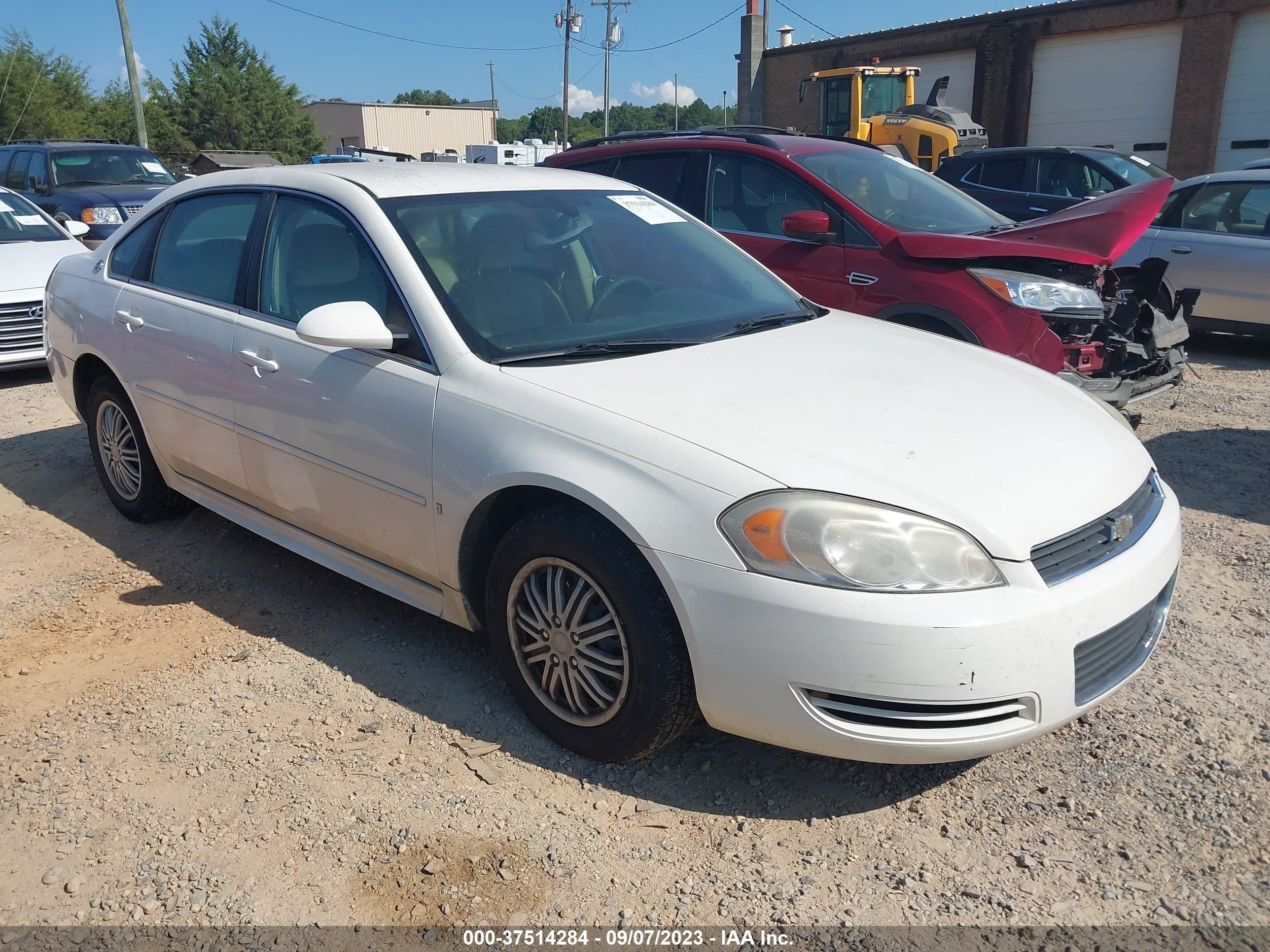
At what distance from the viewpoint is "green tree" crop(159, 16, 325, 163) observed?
54.7 metres

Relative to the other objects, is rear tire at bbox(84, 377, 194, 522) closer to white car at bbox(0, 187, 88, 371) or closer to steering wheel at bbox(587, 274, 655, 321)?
steering wheel at bbox(587, 274, 655, 321)

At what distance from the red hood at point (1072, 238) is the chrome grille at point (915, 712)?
3.51m

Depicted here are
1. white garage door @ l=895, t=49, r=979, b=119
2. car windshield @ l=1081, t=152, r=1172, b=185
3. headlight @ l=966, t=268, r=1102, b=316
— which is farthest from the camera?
white garage door @ l=895, t=49, r=979, b=119

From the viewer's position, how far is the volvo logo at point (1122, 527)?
2725 mm

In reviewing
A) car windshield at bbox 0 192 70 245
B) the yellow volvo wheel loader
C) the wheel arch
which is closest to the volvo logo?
the wheel arch

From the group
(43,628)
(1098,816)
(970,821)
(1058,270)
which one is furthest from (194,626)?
(1058,270)

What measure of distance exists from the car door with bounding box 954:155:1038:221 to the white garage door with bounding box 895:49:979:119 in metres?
16.6

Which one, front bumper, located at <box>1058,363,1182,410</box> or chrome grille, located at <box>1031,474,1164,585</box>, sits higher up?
chrome grille, located at <box>1031,474,1164,585</box>

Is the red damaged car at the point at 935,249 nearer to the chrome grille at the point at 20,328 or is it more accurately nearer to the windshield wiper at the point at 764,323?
the windshield wiper at the point at 764,323

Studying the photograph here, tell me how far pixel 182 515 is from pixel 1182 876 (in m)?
4.42

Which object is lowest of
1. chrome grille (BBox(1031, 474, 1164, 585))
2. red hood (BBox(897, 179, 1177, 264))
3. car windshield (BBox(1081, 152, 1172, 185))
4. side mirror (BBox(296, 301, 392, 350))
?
chrome grille (BBox(1031, 474, 1164, 585))

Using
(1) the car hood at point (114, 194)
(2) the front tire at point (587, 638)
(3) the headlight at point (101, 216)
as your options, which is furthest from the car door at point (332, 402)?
(3) the headlight at point (101, 216)

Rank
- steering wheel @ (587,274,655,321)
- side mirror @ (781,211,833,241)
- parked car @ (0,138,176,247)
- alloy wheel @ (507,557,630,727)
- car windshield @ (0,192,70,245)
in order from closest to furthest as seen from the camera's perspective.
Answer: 1. alloy wheel @ (507,557,630,727)
2. steering wheel @ (587,274,655,321)
3. side mirror @ (781,211,833,241)
4. car windshield @ (0,192,70,245)
5. parked car @ (0,138,176,247)

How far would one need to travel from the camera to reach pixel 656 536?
2.59m
